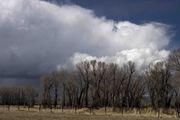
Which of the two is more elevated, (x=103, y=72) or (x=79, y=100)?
(x=103, y=72)

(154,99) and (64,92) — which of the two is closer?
(154,99)

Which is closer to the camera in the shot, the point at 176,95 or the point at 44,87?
the point at 176,95

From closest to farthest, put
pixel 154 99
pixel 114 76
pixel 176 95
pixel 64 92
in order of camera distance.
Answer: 1. pixel 176 95
2. pixel 154 99
3. pixel 114 76
4. pixel 64 92

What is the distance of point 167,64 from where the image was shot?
11494 centimetres

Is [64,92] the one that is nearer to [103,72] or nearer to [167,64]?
[103,72]

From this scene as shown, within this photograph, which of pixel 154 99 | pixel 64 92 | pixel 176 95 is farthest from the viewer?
pixel 64 92

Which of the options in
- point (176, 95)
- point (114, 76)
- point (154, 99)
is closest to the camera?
point (176, 95)

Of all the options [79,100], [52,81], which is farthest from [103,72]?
[52,81]

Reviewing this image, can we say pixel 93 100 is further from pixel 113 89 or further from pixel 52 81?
pixel 52 81

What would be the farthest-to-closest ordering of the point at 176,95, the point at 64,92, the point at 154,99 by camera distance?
the point at 64,92
the point at 154,99
the point at 176,95

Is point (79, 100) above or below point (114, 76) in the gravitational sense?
below

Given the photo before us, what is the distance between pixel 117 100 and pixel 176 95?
23713mm

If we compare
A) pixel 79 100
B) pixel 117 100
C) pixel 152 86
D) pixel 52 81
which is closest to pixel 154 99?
pixel 152 86

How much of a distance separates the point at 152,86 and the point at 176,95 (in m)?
12.6
